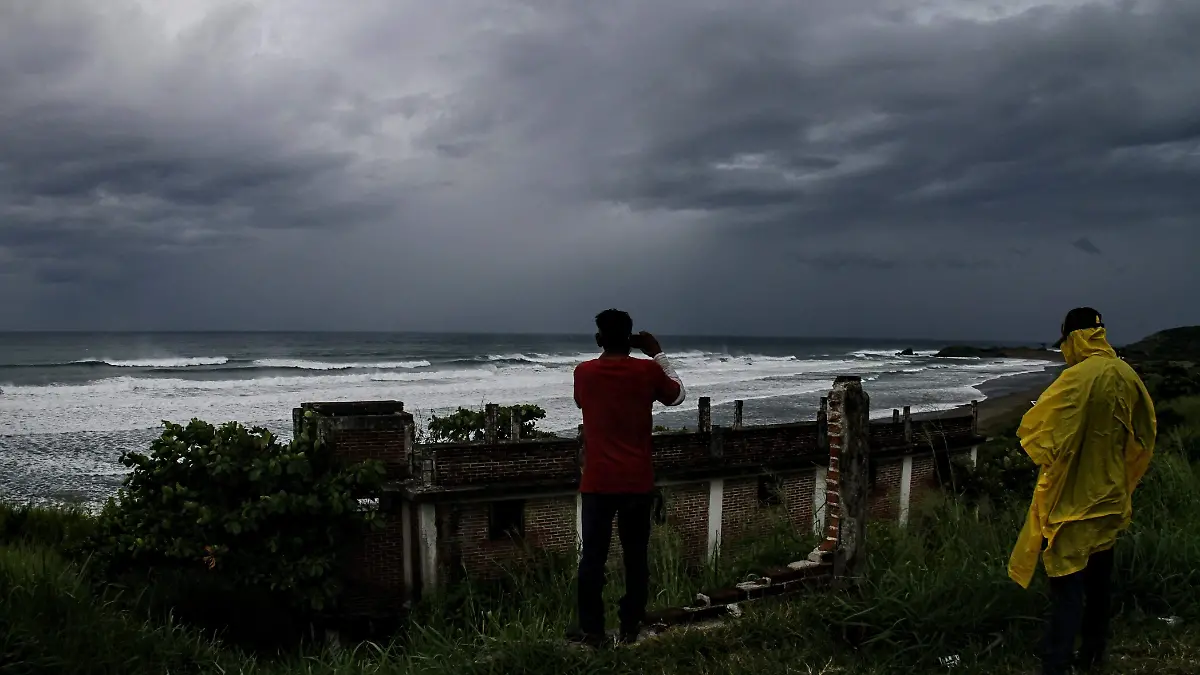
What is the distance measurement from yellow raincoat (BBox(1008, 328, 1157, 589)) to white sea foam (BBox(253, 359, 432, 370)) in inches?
2596

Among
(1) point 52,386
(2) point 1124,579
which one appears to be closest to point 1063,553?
(2) point 1124,579

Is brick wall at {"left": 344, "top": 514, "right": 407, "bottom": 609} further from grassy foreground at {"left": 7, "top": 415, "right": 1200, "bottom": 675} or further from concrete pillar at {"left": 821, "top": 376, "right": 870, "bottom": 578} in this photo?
concrete pillar at {"left": 821, "top": 376, "right": 870, "bottom": 578}

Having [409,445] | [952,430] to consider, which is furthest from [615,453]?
[952,430]

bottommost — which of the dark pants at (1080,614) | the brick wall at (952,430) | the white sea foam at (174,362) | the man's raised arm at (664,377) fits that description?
the brick wall at (952,430)

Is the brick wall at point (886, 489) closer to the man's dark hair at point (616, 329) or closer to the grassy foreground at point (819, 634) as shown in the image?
the grassy foreground at point (819, 634)

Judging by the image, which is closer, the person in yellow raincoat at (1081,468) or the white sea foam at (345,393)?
the person in yellow raincoat at (1081,468)

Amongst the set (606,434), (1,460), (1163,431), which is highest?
(606,434)

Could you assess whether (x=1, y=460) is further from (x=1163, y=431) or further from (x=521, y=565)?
(x=1163, y=431)

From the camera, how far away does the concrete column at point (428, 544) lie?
1394 centimetres

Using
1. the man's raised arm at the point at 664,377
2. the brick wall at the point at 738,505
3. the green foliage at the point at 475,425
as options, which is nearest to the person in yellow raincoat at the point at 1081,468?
the man's raised arm at the point at 664,377

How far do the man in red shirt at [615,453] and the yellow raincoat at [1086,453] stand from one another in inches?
77.5

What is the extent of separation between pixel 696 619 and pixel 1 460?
2969 centimetres

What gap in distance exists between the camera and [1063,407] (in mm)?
4180

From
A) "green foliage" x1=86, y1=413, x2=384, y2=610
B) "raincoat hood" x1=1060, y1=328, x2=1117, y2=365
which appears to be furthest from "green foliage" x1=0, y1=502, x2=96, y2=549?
"raincoat hood" x1=1060, y1=328, x2=1117, y2=365
